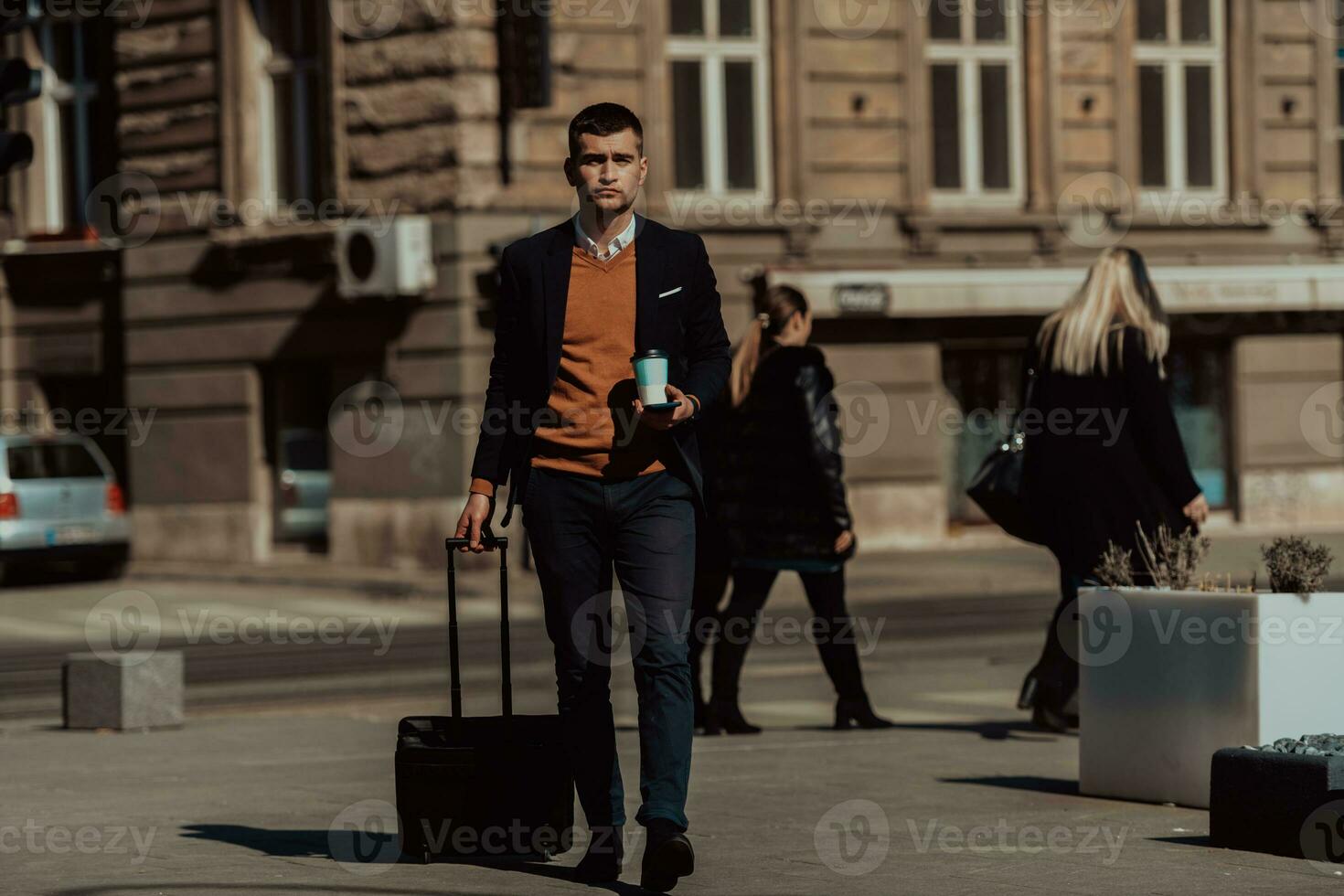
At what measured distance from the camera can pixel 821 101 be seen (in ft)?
Answer: 78.3

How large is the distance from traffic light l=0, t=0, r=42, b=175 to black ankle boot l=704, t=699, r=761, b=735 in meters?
3.78

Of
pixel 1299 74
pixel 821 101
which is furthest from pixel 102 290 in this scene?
pixel 1299 74

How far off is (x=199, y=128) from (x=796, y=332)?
53.4 ft

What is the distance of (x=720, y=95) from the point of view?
23922 mm

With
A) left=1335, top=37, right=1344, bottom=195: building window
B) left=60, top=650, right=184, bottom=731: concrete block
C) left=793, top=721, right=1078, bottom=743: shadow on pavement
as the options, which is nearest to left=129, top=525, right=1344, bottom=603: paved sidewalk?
left=1335, top=37, right=1344, bottom=195: building window

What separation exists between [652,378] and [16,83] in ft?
19.2

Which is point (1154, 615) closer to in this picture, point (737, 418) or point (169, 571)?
point (737, 418)

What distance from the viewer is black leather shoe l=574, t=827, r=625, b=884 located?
19.3ft

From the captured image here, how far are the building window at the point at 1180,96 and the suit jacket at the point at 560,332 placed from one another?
1982cm

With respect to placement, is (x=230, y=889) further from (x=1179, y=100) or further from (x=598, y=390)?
(x=1179, y=100)

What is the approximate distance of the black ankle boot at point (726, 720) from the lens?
9.77 meters

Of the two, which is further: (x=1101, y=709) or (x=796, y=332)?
(x=796, y=332)

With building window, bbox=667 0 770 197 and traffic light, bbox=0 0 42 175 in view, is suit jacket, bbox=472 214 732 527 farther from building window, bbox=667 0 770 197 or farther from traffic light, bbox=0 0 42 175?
building window, bbox=667 0 770 197

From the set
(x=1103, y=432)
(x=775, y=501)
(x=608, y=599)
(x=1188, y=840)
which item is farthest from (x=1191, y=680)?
(x=775, y=501)
